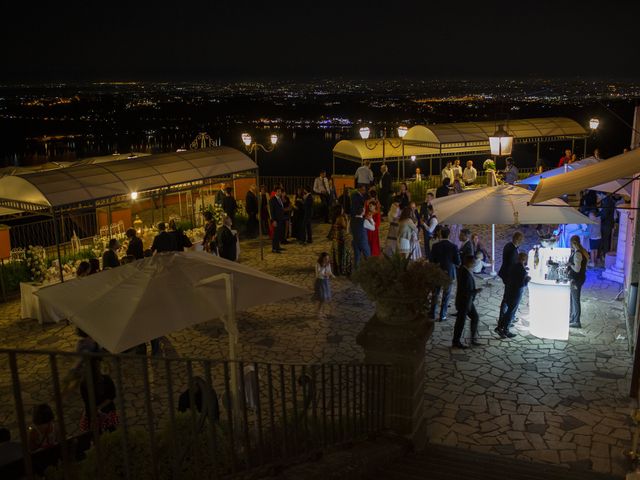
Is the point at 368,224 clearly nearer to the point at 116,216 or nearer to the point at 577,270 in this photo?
the point at 577,270

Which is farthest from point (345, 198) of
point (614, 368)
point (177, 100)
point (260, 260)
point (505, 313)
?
point (177, 100)

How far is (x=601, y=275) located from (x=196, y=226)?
10.5 meters

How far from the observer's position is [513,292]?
10406 mm

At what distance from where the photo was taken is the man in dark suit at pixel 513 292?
10.4m

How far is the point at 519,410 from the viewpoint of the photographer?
27.2 feet

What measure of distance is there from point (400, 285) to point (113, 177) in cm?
1014

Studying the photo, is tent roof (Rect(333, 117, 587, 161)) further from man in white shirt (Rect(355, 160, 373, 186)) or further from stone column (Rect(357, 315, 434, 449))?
stone column (Rect(357, 315, 434, 449))

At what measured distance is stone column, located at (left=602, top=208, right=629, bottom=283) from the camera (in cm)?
1322

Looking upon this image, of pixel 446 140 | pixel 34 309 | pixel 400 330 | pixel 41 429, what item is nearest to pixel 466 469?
pixel 400 330

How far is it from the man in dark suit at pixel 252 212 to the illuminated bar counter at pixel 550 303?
9005 millimetres

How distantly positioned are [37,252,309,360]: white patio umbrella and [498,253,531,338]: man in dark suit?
13.9 ft

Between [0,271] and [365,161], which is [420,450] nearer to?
[0,271]

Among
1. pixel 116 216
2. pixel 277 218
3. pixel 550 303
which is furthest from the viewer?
pixel 116 216

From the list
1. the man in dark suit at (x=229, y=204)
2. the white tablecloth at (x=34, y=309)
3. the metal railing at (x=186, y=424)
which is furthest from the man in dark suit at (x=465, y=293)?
the man in dark suit at (x=229, y=204)
